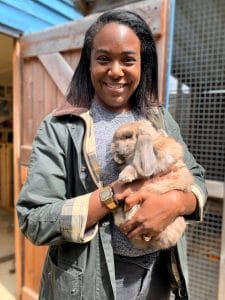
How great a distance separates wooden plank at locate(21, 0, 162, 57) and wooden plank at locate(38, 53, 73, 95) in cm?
5

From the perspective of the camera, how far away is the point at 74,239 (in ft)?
2.48

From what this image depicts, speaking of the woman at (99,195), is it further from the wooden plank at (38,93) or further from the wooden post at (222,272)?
the wooden plank at (38,93)

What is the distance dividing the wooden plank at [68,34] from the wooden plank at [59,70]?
5 cm

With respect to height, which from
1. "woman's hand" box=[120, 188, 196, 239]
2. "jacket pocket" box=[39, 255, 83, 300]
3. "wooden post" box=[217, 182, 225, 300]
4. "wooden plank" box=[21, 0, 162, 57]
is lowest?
"wooden post" box=[217, 182, 225, 300]

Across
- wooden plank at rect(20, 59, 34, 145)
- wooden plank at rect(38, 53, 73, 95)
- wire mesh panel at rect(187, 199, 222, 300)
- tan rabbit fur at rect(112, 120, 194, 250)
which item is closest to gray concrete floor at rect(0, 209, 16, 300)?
wooden plank at rect(20, 59, 34, 145)

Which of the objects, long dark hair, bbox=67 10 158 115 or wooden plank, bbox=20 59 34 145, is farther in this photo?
wooden plank, bbox=20 59 34 145

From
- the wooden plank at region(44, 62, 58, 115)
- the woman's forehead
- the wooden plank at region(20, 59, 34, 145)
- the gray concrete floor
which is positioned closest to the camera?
the woman's forehead

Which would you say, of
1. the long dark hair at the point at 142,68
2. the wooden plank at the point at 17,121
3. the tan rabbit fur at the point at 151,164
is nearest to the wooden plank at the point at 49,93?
the wooden plank at the point at 17,121

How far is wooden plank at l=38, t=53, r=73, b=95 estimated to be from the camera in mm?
2020

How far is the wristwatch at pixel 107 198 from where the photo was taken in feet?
2.53

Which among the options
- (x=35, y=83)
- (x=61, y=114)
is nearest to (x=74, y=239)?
(x=61, y=114)

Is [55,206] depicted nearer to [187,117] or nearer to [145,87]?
[145,87]

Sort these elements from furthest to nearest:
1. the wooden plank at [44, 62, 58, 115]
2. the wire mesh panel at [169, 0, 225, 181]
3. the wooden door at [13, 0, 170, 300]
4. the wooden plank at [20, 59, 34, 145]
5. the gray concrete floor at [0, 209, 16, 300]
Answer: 1. the gray concrete floor at [0, 209, 16, 300]
2. the wooden plank at [20, 59, 34, 145]
3. the wooden plank at [44, 62, 58, 115]
4. the wooden door at [13, 0, 170, 300]
5. the wire mesh panel at [169, 0, 225, 181]

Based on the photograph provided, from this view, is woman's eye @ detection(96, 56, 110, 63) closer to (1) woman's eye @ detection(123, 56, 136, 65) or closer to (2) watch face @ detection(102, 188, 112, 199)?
Result: (1) woman's eye @ detection(123, 56, 136, 65)
